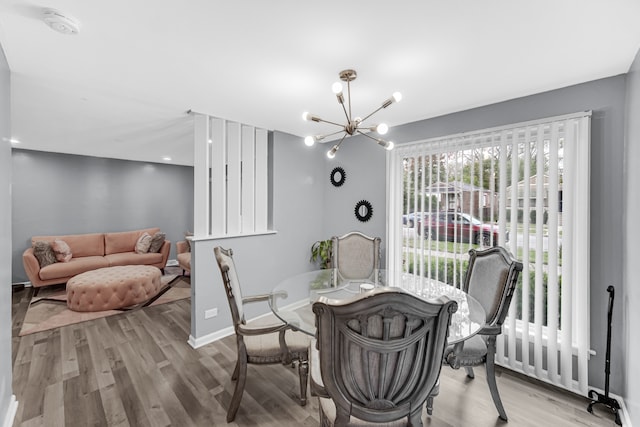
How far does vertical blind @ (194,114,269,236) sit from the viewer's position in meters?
3.02

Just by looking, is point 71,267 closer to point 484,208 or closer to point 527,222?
point 484,208

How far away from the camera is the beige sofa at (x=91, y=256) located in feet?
14.8

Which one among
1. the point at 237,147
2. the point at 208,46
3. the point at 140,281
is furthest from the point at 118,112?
the point at 140,281

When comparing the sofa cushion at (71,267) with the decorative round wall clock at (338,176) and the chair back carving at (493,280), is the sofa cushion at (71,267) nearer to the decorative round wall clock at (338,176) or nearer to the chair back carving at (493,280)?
the decorative round wall clock at (338,176)

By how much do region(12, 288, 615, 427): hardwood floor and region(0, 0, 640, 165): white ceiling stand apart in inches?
100

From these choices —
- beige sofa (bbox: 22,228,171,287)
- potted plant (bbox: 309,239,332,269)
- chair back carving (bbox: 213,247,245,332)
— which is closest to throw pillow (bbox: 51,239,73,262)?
beige sofa (bbox: 22,228,171,287)

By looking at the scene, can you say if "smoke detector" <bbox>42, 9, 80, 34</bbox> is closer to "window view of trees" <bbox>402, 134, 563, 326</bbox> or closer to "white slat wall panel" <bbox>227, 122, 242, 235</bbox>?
"white slat wall panel" <bbox>227, 122, 242, 235</bbox>

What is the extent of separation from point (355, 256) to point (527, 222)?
172 cm

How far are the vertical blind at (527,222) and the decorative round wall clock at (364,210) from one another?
743mm

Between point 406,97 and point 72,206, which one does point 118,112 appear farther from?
point 72,206

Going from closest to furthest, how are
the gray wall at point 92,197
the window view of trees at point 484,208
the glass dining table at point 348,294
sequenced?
the glass dining table at point 348,294
the window view of trees at point 484,208
the gray wall at point 92,197

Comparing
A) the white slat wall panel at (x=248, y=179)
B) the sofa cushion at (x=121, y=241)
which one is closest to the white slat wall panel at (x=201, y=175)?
the white slat wall panel at (x=248, y=179)

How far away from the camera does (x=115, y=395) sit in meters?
2.11

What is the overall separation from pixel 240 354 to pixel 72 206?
235 inches
